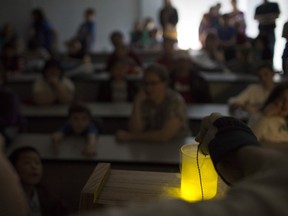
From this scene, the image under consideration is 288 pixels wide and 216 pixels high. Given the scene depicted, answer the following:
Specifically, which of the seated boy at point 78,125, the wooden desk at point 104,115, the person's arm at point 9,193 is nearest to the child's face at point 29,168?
the seated boy at point 78,125

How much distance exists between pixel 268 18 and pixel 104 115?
1.90 meters

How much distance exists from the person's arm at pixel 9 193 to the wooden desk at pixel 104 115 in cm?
162

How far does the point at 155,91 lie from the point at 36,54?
2969 millimetres

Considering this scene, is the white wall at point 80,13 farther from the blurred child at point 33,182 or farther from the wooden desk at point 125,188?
the wooden desk at point 125,188

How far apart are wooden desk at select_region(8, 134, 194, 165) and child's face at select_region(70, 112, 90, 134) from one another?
6cm

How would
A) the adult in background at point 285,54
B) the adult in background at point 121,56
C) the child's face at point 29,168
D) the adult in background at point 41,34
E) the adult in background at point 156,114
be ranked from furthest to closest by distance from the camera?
the adult in background at point 41,34 → the adult in background at point 121,56 → the adult in background at point 156,114 → the child's face at point 29,168 → the adult in background at point 285,54

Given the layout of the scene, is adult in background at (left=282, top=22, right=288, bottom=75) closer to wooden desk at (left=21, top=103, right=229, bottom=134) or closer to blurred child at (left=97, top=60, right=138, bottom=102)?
wooden desk at (left=21, top=103, right=229, bottom=134)

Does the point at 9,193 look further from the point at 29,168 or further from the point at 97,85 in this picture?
the point at 97,85

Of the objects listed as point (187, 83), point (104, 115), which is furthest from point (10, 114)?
point (187, 83)

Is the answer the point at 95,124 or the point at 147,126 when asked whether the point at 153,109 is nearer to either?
the point at 147,126

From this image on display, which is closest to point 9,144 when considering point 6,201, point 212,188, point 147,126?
point 147,126

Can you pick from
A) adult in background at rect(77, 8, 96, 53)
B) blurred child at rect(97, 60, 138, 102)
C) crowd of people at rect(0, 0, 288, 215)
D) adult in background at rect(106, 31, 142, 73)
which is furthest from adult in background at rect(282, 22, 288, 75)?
adult in background at rect(77, 8, 96, 53)

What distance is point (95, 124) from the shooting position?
2.28 meters

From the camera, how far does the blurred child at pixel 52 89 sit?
9.62 feet
